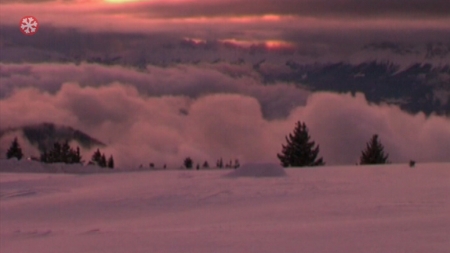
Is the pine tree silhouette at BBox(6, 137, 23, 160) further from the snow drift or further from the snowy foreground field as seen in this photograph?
the snow drift

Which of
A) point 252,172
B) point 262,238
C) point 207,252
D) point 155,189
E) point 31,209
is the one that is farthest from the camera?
point 252,172

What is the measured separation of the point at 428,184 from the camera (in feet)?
53.9

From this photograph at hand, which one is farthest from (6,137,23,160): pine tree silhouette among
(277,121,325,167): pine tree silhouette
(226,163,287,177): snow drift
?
(226,163,287,177): snow drift

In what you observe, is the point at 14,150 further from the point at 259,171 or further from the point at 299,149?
the point at 259,171

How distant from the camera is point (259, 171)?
19453 mm

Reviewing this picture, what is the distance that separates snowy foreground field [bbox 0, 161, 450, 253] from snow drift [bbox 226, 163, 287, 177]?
1.13 ft

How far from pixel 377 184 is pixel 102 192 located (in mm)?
6917

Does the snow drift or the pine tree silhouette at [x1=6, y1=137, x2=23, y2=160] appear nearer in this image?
the snow drift

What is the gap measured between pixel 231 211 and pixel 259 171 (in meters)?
5.58

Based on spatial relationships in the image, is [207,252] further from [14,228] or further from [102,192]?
[102,192]

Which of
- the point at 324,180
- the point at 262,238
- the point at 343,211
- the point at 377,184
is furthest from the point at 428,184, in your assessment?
the point at 262,238

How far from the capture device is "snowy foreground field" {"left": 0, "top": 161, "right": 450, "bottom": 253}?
369 inches

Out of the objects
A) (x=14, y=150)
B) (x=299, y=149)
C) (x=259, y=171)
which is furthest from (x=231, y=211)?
(x=14, y=150)

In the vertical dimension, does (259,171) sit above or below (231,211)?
above
